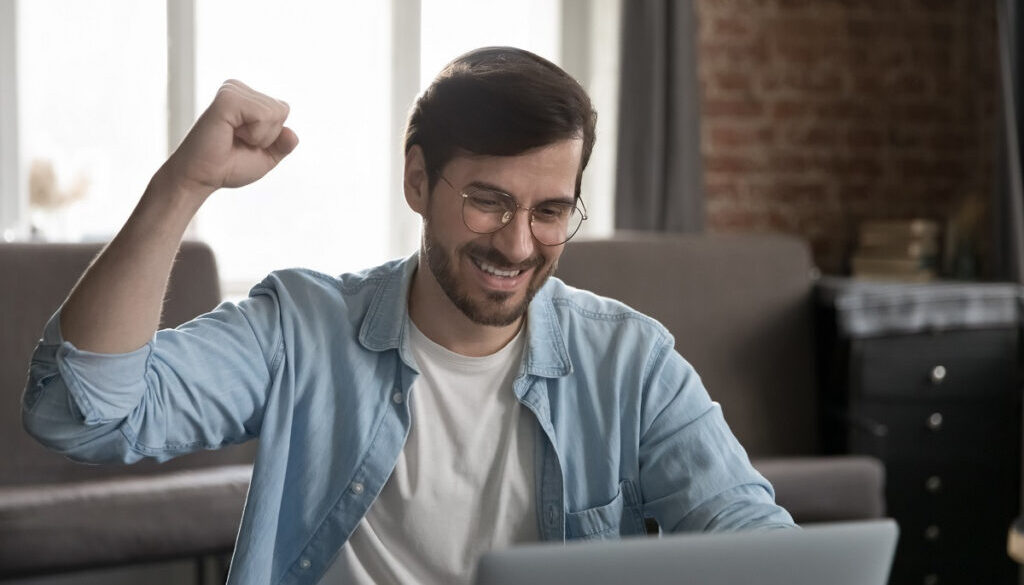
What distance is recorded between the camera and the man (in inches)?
54.1

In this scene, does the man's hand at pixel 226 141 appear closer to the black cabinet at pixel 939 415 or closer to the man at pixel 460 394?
the man at pixel 460 394

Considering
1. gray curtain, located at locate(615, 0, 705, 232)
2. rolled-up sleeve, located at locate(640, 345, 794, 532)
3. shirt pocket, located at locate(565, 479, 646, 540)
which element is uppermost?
gray curtain, located at locate(615, 0, 705, 232)

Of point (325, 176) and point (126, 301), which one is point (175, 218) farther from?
point (325, 176)

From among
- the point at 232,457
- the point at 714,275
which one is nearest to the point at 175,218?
the point at 232,457

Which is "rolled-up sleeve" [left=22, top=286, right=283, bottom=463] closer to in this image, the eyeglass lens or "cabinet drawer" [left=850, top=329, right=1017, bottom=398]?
the eyeglass lens

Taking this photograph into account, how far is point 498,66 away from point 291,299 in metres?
0.38

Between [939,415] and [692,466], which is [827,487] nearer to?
[939,415]

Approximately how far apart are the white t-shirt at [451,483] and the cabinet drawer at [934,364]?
1915 millimetres

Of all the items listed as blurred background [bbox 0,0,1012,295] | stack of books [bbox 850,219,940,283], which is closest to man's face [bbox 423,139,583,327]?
blurred background [bbox 0,0,1012,295]

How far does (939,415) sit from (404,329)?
7.01ft

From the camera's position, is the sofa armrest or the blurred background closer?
the sofa armrest

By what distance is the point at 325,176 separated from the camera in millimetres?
3992

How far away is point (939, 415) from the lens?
124 inches

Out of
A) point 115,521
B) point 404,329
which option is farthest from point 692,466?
point 115,521
